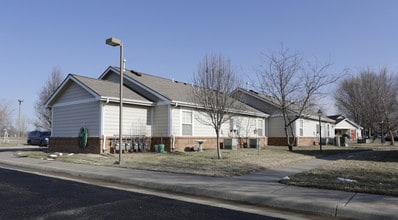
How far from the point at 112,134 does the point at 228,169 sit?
8950 millimetres

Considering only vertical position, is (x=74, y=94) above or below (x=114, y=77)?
below

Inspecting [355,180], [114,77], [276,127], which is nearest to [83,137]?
[114,77]

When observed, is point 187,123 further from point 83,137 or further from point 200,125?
point 83,137

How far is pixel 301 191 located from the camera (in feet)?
27.2

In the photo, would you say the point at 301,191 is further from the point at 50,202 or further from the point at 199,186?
the point at 50,202

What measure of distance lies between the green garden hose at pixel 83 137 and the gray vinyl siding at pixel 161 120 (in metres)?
4.33

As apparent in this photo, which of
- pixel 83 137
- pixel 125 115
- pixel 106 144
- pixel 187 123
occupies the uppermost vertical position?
pixel 125 115

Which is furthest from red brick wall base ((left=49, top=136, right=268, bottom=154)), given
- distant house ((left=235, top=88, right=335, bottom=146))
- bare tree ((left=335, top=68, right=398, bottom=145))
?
bare tree ((left=335, top=68, right=398, bottom=145))

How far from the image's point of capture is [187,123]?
837 inches

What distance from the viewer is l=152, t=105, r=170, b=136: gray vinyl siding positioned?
66.7 feet

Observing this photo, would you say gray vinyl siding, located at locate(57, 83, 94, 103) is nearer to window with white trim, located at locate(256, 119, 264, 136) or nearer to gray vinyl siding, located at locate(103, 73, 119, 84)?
gray vinyl siding, located at locate(103, 73, 119, 84)

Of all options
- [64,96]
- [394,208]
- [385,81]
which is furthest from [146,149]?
[385,81]

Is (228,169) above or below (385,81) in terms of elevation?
below

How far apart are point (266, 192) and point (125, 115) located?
43.0 feet
